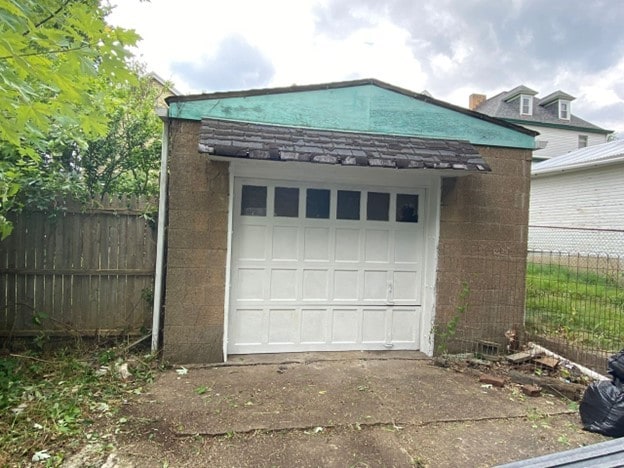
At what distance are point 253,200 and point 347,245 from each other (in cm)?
142

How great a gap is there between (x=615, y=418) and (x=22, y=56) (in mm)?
4691

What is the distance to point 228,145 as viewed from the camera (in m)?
4.05

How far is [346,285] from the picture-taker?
5227 mm

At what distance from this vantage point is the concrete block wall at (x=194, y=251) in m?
4.50

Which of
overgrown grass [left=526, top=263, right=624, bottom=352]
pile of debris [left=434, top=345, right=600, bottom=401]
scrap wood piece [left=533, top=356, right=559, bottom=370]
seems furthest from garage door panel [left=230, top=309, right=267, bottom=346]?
overgrown grass [left=526, top=263, right=624, bottom=352]

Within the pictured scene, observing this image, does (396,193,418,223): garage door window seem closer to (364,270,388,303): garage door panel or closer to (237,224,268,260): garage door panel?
(364,270,388,303): garage door panel

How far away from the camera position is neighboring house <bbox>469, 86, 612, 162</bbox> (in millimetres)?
23828

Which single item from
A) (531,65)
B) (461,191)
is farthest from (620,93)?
(461,191)

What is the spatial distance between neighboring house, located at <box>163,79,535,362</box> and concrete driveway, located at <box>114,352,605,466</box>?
0.68 metres

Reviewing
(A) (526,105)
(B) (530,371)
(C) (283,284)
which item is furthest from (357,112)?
(A) (526,105)

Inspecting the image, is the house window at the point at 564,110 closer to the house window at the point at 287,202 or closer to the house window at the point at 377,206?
the house window at the point at 377,206

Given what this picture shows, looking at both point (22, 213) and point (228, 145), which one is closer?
point (228, 145)

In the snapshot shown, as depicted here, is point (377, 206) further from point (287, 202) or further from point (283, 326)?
point (283, 326)

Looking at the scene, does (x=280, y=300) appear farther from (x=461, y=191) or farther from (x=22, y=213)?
(x=22, y=213)
